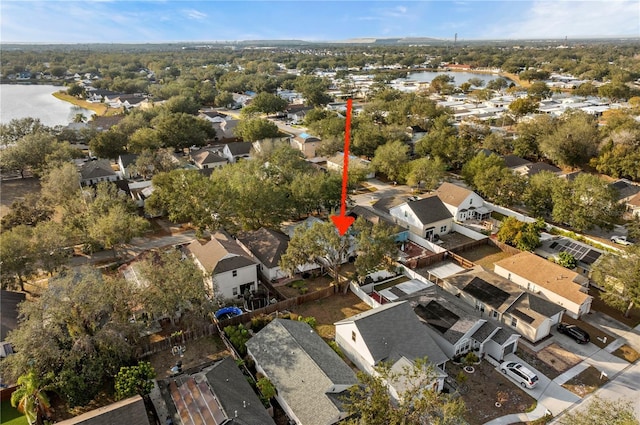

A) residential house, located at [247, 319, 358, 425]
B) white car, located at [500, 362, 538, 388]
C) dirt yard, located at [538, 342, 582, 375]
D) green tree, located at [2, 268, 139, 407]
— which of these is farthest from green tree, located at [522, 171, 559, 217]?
green tree, located at [2, 268, 139, 407]

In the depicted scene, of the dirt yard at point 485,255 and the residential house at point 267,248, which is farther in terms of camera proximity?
the dirt yard at point 485,255

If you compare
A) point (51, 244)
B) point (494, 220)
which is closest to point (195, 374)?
point (51, 244)

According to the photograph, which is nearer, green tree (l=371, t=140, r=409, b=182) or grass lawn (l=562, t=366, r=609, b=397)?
grass lawn (l=562, t=366, r=609, b=397)

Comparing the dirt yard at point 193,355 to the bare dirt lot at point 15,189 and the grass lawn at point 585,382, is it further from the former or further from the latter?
the bare dirt lot at point 15,189

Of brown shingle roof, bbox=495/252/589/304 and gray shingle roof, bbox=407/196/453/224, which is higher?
gray shingle roof, bbox=407/196/453/224

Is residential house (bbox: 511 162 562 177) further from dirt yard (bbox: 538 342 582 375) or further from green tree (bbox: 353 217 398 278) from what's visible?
dirt yard (bbox: 538 342 582 375)

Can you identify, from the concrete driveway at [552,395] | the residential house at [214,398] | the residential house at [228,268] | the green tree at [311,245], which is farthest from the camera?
the residential house at [228,268]

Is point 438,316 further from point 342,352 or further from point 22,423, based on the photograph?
point 22,423

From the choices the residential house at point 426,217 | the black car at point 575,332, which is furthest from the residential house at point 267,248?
the black car at point 575,332
